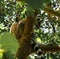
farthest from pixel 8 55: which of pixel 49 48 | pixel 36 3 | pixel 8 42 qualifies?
pixel 49 48

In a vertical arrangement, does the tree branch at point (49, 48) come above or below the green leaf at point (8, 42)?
below

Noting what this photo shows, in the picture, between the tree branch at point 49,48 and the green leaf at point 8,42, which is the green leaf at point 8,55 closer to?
the green leaf at point 8,42

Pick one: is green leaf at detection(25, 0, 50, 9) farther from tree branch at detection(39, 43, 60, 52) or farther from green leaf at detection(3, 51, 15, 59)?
tree branch at detection(39, 43, 60, 52)

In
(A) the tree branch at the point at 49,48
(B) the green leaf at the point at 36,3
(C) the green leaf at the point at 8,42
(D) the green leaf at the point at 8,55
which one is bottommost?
(A) the tree branch at the point at 49,48

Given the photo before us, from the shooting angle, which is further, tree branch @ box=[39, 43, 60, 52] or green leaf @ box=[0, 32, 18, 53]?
tree branch @ box=[39, 43, 60, 52]

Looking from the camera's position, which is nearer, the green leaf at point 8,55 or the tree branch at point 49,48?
the green leaf at point 8,55

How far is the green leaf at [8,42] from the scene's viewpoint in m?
0.45

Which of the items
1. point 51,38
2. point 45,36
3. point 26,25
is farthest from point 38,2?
point 45,36

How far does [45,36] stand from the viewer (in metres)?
4.67

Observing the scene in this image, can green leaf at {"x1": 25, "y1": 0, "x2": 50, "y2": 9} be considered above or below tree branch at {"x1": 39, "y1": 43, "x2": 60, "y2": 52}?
above

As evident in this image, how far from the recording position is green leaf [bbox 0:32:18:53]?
448mm

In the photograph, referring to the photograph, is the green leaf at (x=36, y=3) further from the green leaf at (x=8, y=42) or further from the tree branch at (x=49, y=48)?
the tree branch at (x=49, y=48)

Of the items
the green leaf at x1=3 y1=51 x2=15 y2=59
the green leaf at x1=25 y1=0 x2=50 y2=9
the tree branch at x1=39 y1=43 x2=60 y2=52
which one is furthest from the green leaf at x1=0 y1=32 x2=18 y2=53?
the tree branch at x1=39 y1=43 x2=60 y2=52

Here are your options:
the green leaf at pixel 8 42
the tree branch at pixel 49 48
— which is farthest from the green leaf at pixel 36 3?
the tree branch at pixel 49 48
